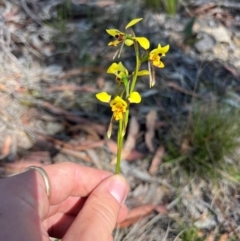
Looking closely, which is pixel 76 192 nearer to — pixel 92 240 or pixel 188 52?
pixel 92 240

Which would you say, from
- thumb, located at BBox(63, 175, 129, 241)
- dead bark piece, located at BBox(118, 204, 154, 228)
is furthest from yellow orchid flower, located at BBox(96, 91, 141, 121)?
dead bark piece, located at BBox(118, 204, 154, 228)

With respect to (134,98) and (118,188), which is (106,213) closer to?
(118,188)

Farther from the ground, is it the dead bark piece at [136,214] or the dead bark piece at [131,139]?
the dead bark piece at [131,139]

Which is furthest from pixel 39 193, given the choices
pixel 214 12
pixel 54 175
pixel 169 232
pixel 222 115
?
pixel 214 12

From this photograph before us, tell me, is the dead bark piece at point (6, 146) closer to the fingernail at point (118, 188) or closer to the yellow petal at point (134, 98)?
the fingernail at point (118, 188)

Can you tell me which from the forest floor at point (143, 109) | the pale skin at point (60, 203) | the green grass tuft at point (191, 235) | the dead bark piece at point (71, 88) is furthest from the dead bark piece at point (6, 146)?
the green grass tuft at point (191, 235)
